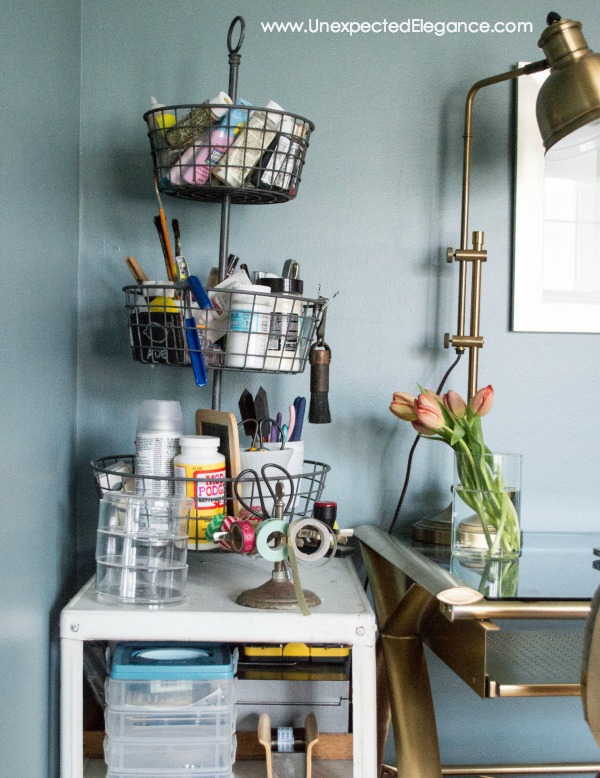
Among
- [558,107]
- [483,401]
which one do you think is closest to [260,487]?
[483,401]

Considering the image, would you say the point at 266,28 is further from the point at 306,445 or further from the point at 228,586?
the point at 228,586

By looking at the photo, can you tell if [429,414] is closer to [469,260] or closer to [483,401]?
[483,401]

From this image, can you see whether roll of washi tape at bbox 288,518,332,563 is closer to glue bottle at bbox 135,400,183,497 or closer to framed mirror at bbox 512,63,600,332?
glue bottle at bbox 135,400,183,497

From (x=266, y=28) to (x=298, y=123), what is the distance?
33cm

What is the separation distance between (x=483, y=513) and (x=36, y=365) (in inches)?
25.9

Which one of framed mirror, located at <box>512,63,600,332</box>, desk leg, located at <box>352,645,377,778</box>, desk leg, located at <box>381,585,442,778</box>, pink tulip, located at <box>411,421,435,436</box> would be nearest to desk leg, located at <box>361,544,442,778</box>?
desk leg, located at <box>381,585,442,778</box>

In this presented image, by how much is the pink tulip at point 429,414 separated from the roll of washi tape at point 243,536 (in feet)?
1.03

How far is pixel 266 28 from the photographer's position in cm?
151

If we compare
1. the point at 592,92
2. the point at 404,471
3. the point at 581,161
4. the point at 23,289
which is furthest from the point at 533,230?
the point at 23,289

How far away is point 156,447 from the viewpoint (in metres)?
1.26

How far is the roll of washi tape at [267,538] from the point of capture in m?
1.09

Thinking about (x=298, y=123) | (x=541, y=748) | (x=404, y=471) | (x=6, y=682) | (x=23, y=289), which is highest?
(x=298, y=123)

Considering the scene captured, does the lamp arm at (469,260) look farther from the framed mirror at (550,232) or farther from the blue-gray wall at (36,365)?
the blue-gray wall at (36,365)

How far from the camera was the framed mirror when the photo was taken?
1523mm
